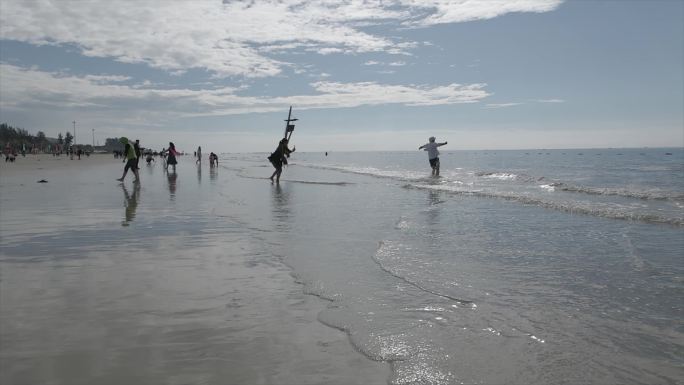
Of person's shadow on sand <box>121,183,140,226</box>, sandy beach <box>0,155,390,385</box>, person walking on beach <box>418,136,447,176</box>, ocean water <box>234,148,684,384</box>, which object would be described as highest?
person walking on beach <box>418,136,447,176</box>

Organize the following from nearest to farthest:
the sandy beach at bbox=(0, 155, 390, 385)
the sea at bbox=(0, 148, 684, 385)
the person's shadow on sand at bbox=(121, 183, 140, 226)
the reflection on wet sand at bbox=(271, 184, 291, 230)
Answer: the sandy beach at bbox=(0, 155, 390, 385)
the sea at bbox=(0, 148, 684, 385)
the person's shadow on sand at bbox=(121, 183, 140, 226)
the reflection on wet sand at bbox=(271, 184, 291, 230)

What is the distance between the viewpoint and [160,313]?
4.08m

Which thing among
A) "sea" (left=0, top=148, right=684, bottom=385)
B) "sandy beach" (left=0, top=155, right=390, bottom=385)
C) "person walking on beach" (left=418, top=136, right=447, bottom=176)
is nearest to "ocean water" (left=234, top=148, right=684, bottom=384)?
"sea" (left=0, top=148, right=684, bottom=385)

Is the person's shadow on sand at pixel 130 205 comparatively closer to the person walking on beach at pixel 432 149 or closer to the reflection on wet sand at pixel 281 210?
the reflection on wet sand at pixel 281 210

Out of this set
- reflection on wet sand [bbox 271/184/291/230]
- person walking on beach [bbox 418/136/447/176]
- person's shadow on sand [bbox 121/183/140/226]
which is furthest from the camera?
person walking on beach [bbox 418/136/447/176]

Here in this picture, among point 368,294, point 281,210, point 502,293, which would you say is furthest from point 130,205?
point 502,293

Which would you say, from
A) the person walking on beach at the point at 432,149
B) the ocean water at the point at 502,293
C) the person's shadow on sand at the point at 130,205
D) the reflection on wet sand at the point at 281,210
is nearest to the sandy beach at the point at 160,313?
the ocean water at the point at 502,293

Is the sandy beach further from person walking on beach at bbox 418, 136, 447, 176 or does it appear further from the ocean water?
person walking on beach at bbox 418, 136, 447, 176

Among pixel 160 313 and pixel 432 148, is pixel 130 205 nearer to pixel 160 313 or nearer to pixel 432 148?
pixel 160 313

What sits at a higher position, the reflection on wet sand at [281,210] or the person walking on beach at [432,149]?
the person walking on beach at [432,149]

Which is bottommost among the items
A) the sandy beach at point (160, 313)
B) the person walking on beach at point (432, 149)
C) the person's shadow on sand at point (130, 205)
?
the sandy beach at point (160, 313)

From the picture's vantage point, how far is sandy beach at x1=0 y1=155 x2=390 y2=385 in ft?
10.00

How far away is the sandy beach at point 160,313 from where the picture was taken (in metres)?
3.05

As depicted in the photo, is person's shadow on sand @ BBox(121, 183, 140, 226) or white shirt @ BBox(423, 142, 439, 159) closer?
person's shadow on sand @ BBox(121, 183, 140, 226)
